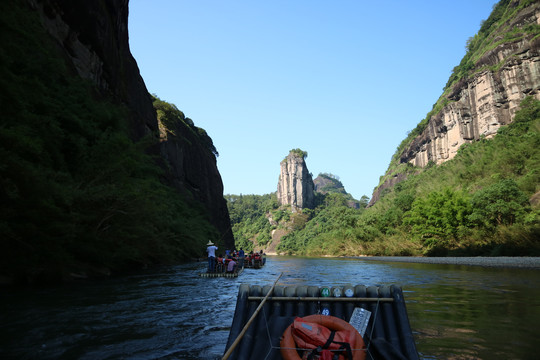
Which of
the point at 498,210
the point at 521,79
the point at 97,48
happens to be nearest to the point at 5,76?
the point at 97,48

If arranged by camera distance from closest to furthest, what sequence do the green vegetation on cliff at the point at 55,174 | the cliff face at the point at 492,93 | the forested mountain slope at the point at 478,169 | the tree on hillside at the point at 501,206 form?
the green vegetation on cliff at the point at 55,174 < the tree on hillside at the point at 501,206 < the forested mountain slope at the point at 478,169 < the cliff face at the point at 492,93

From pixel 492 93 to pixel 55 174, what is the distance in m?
77.2

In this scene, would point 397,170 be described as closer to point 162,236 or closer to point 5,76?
point 162,236

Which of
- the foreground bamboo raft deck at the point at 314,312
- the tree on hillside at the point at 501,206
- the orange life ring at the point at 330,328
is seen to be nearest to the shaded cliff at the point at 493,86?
the tree on hillside at the point at 501,206

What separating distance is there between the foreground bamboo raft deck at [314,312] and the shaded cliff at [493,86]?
73660 millimetres

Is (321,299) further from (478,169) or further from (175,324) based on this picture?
(478,169)

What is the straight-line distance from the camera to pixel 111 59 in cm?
2672

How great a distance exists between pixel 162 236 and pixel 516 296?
58.5 feet

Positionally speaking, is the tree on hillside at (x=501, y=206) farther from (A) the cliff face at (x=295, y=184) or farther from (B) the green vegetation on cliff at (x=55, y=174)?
(A) the cliff face at (x=295, y=184)

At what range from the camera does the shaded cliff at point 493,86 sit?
61.6 metres

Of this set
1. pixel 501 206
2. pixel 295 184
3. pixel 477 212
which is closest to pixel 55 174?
pixel 501 206

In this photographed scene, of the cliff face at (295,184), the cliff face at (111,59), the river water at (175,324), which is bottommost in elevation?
the river water at (175,324)

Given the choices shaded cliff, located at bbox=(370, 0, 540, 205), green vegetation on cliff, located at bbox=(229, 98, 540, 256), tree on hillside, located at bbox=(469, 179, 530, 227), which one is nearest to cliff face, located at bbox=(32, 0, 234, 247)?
green vegetation on cliff, located at bbox=(229, 98, 540, 256)

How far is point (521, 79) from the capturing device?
61.4 m
